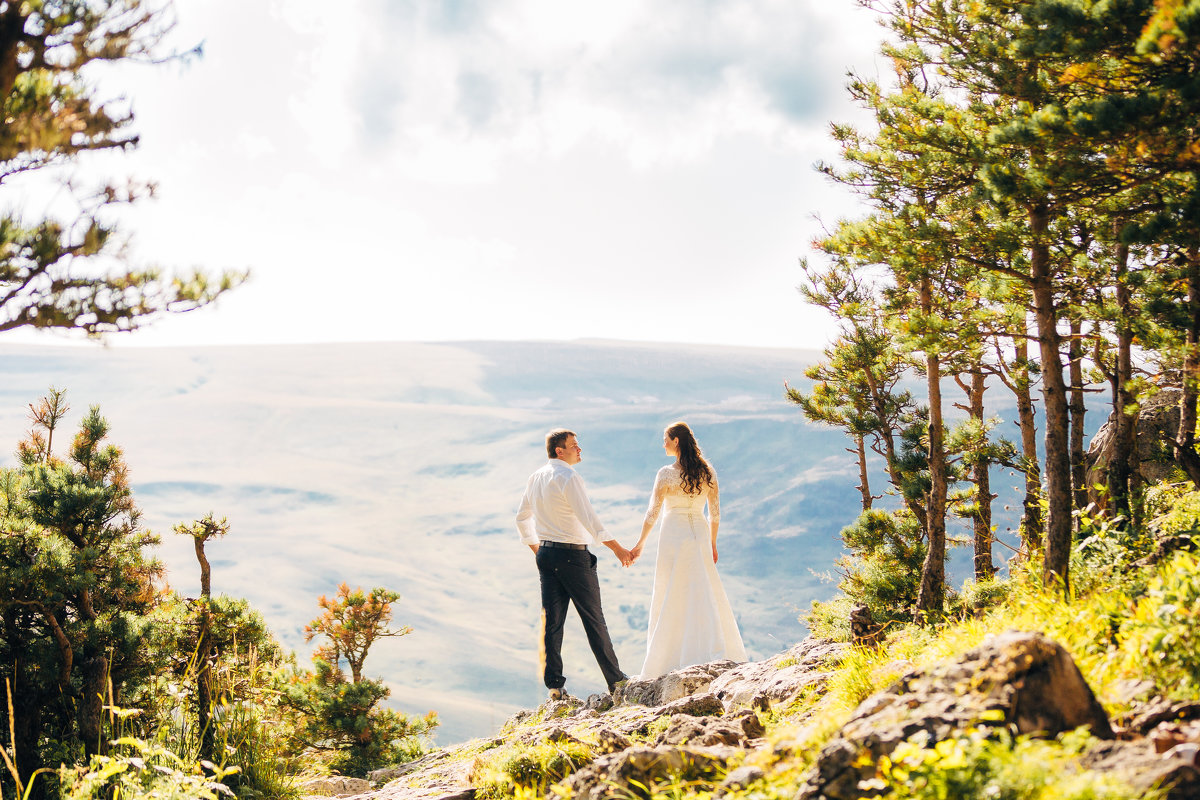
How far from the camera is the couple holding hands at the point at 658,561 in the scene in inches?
299

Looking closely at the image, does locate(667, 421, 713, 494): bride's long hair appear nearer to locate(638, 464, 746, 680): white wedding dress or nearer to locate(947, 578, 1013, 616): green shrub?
locate(638, 464, 746, 680): white wedding dress

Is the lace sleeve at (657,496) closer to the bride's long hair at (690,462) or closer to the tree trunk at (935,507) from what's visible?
the bride's long hair at (690,462)

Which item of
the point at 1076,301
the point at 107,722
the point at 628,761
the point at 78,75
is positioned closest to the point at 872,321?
the point at 1076,301

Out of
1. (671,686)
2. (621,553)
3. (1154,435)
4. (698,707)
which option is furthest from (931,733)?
(1154,435)

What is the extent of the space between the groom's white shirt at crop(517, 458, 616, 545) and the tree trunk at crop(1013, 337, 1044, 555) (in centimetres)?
372

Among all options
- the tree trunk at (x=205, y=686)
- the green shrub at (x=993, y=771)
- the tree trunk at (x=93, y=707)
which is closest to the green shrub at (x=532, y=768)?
the green shrub at (x=993, y=771)

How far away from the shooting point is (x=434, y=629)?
601 feet

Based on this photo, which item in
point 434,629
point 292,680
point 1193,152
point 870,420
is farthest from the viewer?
point 434,629

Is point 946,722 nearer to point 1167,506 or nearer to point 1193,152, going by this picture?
point 1193,152

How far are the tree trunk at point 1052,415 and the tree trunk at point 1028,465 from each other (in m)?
1.16

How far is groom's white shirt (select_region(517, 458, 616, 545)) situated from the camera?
752 centimetres

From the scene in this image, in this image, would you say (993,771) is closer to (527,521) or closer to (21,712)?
(527,521)

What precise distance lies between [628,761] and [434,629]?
190 m

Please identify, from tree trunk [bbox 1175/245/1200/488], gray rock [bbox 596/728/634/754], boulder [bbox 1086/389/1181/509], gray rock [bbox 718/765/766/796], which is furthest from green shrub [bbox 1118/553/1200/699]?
boulder [bbox 1086/389/1181/509]
